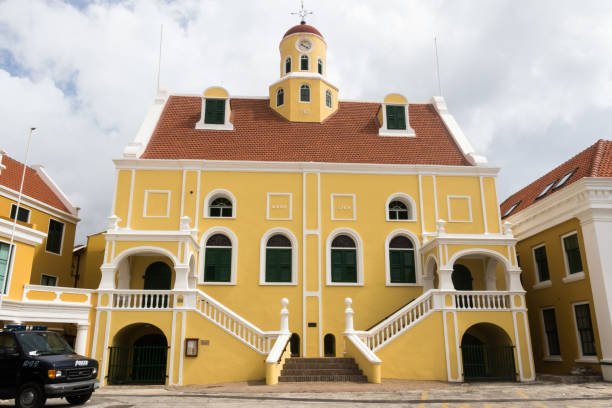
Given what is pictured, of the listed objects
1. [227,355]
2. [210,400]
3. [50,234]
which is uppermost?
[50,234]

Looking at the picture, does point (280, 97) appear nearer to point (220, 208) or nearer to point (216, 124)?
point (216, 124)

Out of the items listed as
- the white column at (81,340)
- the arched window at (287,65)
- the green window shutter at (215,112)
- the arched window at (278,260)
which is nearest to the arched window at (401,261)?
the arched window at (278,260)

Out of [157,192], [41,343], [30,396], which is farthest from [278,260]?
[30,396]

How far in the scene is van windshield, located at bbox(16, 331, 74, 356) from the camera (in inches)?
463

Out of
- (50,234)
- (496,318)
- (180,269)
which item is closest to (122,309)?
(180,269)

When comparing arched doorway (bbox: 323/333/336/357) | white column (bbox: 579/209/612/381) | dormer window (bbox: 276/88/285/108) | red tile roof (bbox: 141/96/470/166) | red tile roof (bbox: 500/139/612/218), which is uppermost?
dormer window (bbox: 276/88/285/108)

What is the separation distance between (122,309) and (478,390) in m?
12.4

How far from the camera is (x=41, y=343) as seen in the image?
12.3 meters

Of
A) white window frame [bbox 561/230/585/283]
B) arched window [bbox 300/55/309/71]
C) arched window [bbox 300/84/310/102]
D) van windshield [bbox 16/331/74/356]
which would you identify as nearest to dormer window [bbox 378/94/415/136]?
arched window [bbox 300/84/310/102]

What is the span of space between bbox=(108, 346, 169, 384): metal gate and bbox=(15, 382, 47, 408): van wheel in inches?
252

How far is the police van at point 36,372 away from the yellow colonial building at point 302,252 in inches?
227

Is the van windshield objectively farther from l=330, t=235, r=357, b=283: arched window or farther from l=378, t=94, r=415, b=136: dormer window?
l=378, t=94, r=415, b=136: dormer window

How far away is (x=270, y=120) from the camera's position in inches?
998

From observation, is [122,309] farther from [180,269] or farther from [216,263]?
[216,263]
